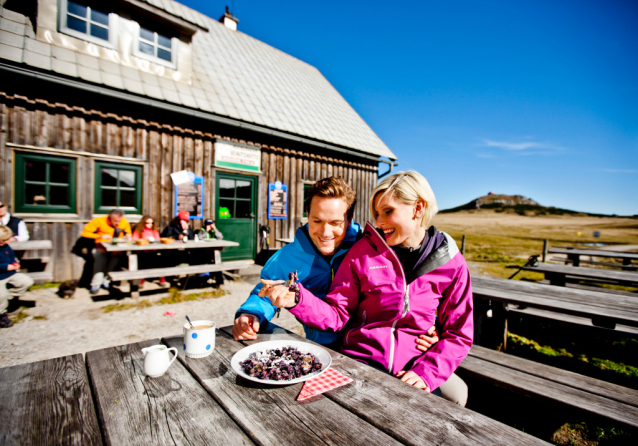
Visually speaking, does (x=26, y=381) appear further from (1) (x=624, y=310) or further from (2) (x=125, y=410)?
(1) (x=624, y=310)

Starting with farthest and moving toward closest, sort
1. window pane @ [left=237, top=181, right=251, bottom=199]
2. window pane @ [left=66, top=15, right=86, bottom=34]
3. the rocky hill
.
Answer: the rocky hill → window pane @ [left=237, top=181, right=251, bottom=199] → window pane @ [left=66, top=15, right=86, bottom=34]

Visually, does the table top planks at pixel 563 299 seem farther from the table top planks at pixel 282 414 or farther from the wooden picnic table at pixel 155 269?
the wooden picnic table at pixel 155 269

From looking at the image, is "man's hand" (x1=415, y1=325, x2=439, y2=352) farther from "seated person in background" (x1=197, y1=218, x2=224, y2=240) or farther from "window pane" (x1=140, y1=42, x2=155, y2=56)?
"window pane" (x1=140, y1=42, x2=155, y2=56)

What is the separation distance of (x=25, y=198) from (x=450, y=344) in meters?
7.44

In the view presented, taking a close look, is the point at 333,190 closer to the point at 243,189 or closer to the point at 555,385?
the point at 555,385

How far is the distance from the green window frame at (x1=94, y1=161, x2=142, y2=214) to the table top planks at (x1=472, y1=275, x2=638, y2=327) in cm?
666

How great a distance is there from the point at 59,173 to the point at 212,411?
6.93 meters

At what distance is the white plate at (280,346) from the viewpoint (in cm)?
122

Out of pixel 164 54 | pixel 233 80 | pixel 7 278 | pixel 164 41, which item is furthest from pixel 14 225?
pixel 233 80

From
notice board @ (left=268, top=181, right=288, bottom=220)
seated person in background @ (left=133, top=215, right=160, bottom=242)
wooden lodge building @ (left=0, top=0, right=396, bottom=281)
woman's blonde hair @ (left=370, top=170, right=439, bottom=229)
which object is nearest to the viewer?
woman's blonde hair @ (left=370, top=170, right=439, bottom=229)

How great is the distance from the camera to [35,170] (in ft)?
19.1

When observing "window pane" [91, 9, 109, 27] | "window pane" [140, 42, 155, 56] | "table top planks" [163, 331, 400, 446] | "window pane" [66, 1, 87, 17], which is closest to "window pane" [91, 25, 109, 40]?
"window pane" [91, 9, 109, 27]

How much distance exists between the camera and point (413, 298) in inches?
70.6

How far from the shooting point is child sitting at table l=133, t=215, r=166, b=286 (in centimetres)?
625
